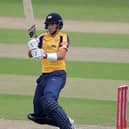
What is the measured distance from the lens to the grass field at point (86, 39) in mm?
20156

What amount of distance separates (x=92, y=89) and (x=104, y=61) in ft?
11.4

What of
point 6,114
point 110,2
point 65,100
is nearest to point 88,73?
point 65,100

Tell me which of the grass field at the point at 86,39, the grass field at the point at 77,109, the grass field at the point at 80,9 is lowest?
the grass field at the point at 77,109

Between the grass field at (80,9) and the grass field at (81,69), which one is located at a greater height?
the grass field at (80,9)

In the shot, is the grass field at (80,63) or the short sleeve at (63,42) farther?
the grass field at (80,63)

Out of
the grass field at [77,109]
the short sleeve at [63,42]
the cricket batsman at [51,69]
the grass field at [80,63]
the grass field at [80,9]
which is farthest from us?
the grass field at [80,9]

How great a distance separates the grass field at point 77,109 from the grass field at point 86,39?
22.0 feet

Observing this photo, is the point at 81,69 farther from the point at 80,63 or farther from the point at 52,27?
the point at 52,27

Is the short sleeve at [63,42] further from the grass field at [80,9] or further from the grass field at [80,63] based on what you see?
the grass field at [80,9]

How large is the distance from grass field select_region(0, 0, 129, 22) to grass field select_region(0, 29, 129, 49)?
355 cm

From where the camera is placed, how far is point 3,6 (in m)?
27.8

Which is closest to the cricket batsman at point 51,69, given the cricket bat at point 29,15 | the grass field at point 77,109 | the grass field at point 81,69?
the cricket bat at point 29,15

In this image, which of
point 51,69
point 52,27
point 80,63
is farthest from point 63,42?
point 80,63

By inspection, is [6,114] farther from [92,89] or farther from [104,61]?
[104,61]
